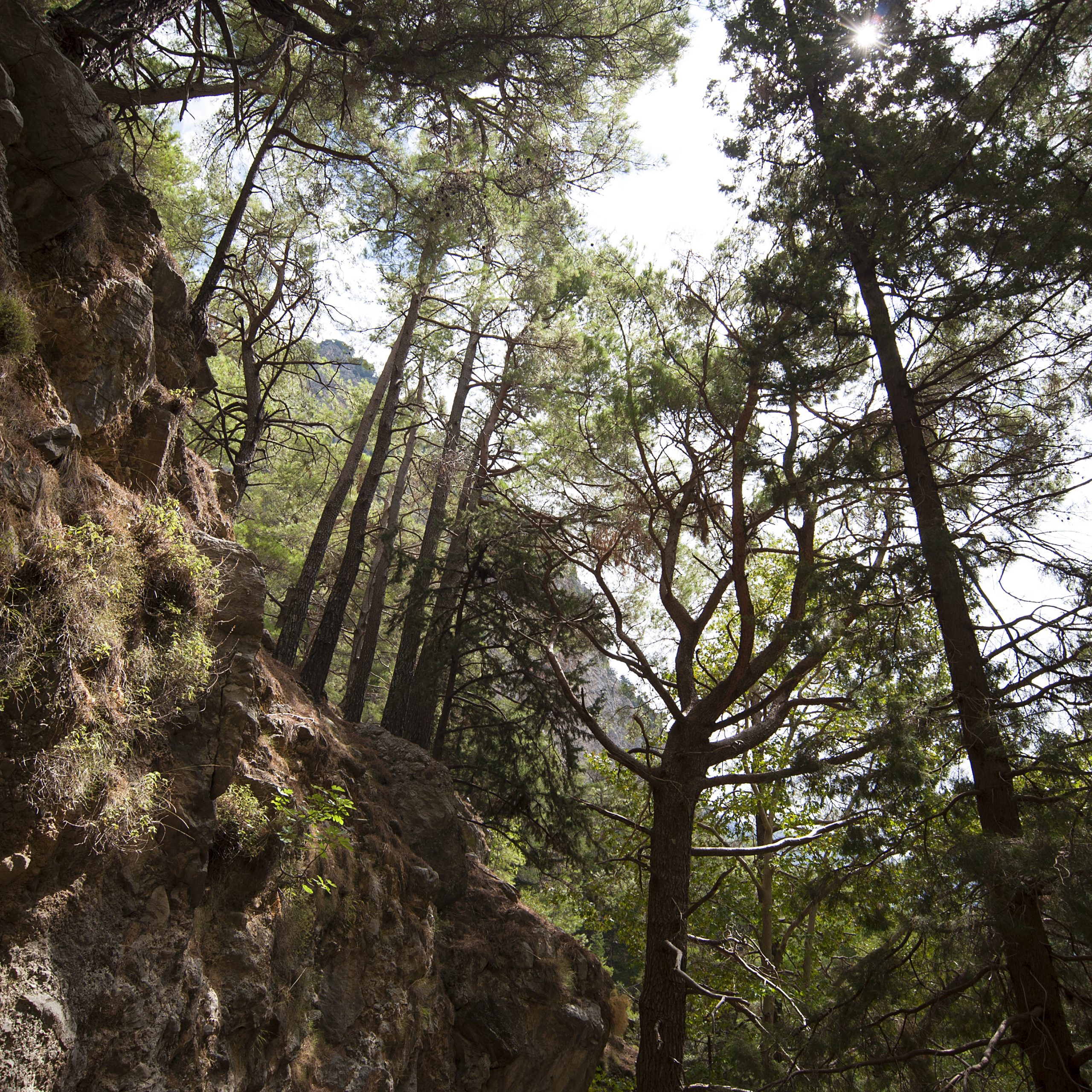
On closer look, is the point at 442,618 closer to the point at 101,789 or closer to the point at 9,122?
the point at 101,789

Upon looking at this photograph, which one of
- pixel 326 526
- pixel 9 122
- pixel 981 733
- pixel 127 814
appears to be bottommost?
pixel 127 814

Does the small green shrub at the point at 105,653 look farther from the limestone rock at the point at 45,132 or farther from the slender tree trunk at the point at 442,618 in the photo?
the slender tree trunk at the point at 442,618

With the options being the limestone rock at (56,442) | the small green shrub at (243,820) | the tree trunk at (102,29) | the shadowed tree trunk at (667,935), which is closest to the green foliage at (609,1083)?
the shadowed tree trunk at (667,935)

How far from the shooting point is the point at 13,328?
159 inches

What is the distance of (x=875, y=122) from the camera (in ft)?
19.4

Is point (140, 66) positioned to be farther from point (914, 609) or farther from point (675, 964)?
point (675, 964)

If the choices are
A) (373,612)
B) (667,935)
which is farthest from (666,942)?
(373,612)

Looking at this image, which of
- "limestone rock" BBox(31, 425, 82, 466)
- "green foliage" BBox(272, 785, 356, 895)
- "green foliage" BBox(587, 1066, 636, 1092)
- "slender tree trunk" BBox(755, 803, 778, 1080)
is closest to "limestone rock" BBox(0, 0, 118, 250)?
"limestone rock" BBox(31, 425, 82, 466)

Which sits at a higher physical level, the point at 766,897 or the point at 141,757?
→ the point at 766,897

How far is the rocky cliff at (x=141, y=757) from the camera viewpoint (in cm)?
356

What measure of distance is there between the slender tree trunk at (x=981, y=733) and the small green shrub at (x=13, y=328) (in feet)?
17.8

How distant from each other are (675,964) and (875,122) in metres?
6.84

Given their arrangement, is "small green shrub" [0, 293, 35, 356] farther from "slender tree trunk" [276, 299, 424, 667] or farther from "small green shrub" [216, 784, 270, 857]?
"slender tree trunk" [276, 299, 424, 667]

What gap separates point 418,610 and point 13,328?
7096 millimetres
